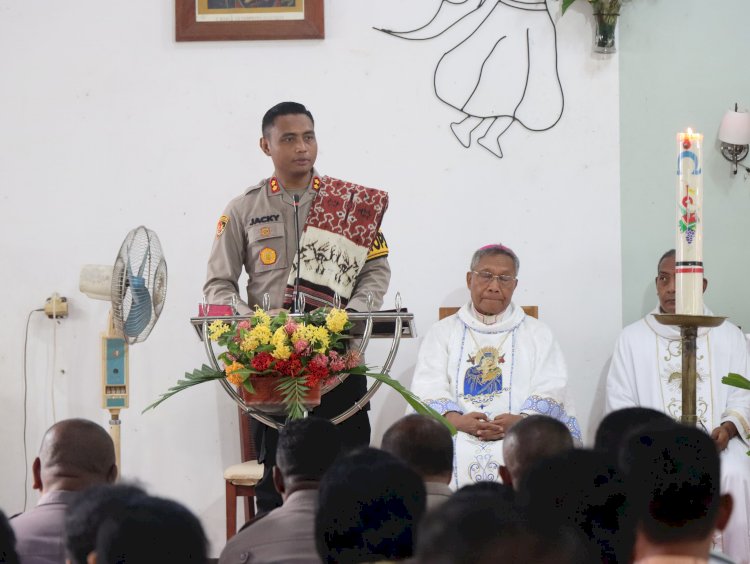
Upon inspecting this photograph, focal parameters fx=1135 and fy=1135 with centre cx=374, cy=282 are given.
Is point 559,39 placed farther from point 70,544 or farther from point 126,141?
point 70,544

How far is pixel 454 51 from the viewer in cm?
686

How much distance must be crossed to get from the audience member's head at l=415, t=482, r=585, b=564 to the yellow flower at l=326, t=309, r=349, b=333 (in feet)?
6.65

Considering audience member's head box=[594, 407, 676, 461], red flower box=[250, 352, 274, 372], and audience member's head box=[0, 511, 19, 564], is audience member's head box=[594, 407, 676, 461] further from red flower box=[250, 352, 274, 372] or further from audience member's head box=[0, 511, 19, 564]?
audience member's head box=[0, 511, 19, 564]

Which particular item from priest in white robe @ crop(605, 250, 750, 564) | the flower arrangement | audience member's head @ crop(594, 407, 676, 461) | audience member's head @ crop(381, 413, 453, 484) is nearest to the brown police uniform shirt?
the flower arrangement

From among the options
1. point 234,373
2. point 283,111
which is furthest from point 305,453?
point 283,111

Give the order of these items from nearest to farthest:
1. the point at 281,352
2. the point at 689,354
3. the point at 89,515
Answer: the point at 89,515 → the point at 689,354 → the point at 281,352

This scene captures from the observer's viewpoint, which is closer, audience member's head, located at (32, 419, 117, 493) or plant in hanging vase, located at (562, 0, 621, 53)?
audience member's head, located at (32, 419, 117, 493)

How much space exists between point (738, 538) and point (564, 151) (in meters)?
2.50

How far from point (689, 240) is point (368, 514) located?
1170 millimetres

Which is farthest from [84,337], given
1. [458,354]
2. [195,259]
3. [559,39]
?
[559,39]

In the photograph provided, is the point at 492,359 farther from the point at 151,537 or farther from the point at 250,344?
the point at 151,537

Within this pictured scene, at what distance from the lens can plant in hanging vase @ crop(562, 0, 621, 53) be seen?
671cm

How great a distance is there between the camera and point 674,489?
93.7 inches

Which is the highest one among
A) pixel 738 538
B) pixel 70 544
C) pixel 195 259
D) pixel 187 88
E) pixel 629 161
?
pixel 187 88
